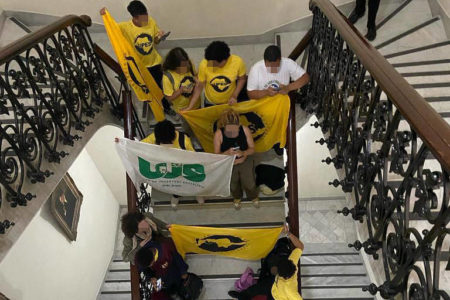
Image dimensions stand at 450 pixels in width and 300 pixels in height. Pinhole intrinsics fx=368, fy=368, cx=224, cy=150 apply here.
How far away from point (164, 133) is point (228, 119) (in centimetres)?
71

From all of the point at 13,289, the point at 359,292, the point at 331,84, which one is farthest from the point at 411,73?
the point at 13,289

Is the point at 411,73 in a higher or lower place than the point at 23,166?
higher

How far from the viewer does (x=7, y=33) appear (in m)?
6.20

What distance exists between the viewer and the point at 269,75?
13.1 ft

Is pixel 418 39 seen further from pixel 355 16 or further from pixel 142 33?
pixel 142 33

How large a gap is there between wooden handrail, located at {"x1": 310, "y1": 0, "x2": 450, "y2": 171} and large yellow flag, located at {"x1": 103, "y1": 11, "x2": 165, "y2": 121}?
7.62 feet

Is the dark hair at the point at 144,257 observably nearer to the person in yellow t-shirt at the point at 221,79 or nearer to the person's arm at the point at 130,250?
the person's arm at the point at 130,250

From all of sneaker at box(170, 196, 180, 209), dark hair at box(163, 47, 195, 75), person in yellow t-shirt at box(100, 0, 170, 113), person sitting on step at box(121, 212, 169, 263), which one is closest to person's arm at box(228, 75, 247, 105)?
dark hair at box(163, 47, 195, 75)

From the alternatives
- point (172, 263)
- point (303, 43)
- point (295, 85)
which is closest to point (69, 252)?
point (172, 263)

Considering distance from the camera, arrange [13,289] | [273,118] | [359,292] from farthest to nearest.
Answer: [359,292] < [13,289] < [273,118]

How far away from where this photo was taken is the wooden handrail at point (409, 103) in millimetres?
1619

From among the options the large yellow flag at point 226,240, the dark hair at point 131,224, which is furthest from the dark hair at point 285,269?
the dark hair at point 131,224

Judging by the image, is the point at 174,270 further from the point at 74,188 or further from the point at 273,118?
the point at 74,188

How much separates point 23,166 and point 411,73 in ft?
14.0
